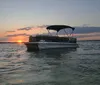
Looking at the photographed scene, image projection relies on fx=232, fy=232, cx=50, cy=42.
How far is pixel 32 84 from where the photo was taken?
12227mm

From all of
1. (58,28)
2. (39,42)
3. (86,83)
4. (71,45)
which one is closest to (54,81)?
(86,83)

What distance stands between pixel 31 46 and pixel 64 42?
8.96 metres

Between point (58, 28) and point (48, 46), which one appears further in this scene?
point (58, 28)

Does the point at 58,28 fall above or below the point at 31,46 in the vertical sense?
above

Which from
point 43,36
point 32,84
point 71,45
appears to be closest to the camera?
point 32,84

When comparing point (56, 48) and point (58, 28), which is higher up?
point (58, 28)

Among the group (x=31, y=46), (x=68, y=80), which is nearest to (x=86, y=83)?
(x=68, y=80)

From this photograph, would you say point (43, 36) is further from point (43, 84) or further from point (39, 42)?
point (43, 84)

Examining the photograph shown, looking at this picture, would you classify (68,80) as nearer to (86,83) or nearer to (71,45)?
(86,83)

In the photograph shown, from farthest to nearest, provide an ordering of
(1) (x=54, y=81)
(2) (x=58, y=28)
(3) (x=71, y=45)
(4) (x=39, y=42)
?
1. (3) (x=71, y=45)
2. (2) (x=58, y=28)
3. (4) (x=39, y=42)
4. (1) (x=54, y=81)

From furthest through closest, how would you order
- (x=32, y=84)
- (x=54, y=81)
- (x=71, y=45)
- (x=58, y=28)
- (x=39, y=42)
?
1. (x=71, y=45)
2. (x=58, y=28)
3. (x=39, y=42)
4. (x=54, y=81)
5. (x=32, y=84)

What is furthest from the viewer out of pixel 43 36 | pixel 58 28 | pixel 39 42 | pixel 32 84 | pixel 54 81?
pixel 58 28

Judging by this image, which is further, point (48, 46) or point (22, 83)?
point (48, 46)

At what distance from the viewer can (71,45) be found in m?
56.6
